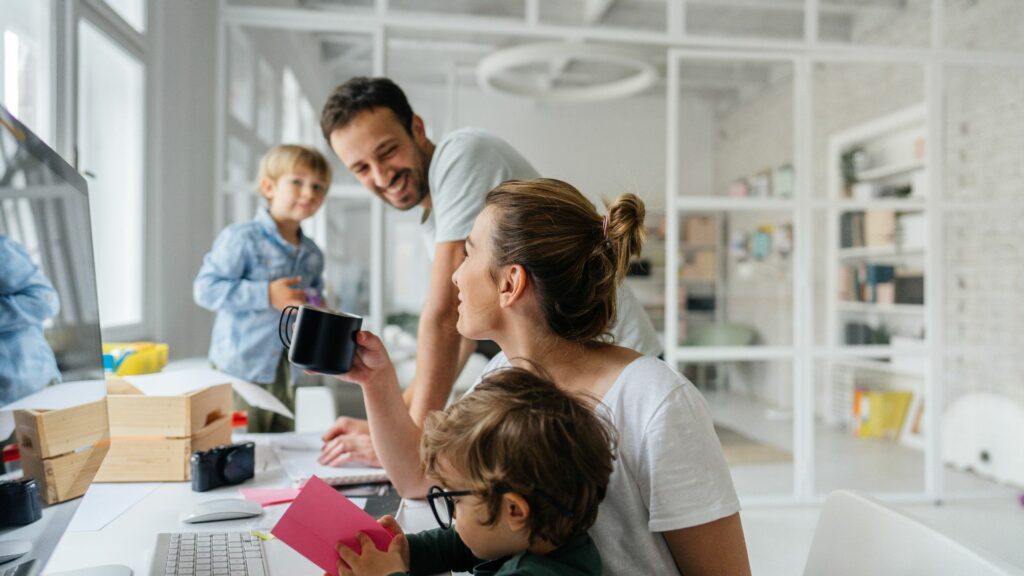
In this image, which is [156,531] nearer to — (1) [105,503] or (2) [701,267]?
(1) [105,503]

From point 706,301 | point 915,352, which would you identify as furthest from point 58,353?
point 915,352

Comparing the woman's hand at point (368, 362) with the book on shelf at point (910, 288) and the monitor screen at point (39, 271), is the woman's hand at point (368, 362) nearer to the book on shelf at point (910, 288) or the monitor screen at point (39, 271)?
the monitor screen at point (39, 271)

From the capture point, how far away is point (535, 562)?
840mm

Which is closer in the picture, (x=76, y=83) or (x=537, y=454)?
(x=537, y=454)

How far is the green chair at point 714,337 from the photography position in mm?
3652

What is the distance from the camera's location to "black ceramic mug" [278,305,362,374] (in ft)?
3.64

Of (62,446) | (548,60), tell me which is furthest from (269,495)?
(548,60)

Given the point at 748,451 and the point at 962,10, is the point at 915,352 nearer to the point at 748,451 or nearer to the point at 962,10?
the point at 748,451

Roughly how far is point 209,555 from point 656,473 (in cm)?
60

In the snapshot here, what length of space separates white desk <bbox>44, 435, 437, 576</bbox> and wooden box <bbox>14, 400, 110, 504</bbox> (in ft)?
0.52

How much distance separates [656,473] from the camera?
922 mm

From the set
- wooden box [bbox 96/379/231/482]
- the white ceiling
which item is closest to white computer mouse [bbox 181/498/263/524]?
wooden box [bbox 96/379/231/482]

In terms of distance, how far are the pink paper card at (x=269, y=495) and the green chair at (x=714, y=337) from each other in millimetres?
2655

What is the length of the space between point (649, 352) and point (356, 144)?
0.75 metres
